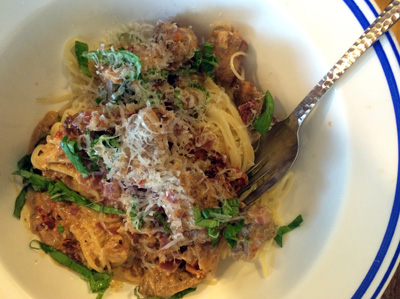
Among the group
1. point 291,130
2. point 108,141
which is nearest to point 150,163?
point 108,141

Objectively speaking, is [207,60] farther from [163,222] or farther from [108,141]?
[163,222]

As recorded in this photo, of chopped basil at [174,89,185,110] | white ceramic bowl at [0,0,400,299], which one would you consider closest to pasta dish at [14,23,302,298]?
chopped basil at [174,89,185,110]

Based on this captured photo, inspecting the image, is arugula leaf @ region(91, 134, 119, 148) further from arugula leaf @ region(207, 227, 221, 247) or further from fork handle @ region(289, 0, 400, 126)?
fork handle @ region(289, 0, 400, 126)

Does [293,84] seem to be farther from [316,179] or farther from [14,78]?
[14,78]

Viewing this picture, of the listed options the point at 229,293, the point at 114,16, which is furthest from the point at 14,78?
the point at 229,293

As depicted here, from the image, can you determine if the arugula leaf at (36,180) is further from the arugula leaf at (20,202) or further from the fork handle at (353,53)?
the fork handle at (353,53)

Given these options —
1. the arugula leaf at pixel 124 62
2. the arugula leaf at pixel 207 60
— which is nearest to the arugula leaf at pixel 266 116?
the arugula leaf at pixel 207 60

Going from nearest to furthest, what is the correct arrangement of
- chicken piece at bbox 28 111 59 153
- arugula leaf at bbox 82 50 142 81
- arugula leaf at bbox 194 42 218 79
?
arugula leaf at bbox 82 50 142 81, arugula leaf at bbox 194 42 218 79, chicken piece at bbox 28 111 59 153
